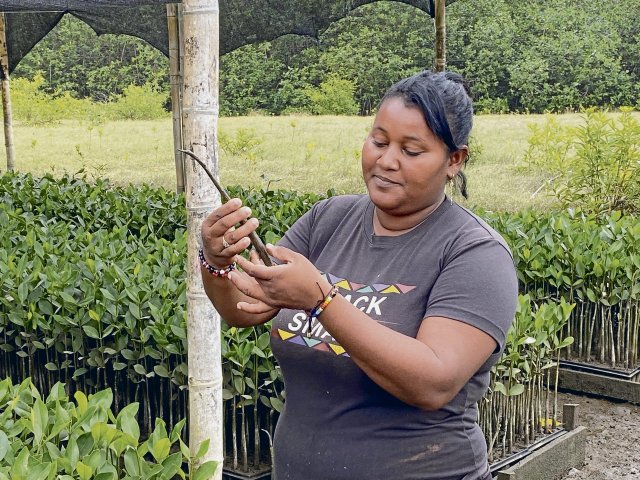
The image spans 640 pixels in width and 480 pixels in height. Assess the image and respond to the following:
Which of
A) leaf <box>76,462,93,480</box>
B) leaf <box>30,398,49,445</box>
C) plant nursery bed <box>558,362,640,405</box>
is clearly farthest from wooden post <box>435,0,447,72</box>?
leaf <box>76,462,93,480</box>

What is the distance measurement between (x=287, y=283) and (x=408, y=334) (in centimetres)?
30

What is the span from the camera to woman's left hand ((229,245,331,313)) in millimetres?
1484

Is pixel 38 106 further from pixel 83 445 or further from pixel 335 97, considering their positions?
pixel 83 445

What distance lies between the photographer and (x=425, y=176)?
172cm

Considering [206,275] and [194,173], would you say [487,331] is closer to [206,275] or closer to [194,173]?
[206,275]

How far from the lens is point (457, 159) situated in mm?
1780

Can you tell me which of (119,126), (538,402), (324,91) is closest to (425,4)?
(538,402)

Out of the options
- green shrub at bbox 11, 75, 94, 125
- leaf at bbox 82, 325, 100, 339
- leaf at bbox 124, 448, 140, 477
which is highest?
green shrub at bbox 11, 75, 94, 125

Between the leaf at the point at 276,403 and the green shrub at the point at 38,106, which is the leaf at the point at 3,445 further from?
the green shrub at the point at 38,106

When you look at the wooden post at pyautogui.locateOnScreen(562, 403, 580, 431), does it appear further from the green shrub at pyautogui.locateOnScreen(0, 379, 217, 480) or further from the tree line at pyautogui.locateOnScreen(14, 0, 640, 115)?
the tree line at pyautogui.locateOnScreen(14, 0, 640, 115)

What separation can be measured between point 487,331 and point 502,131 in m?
17.5

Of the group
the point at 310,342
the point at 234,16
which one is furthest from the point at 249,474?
the point at 234,16

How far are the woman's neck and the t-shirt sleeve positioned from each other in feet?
0.43

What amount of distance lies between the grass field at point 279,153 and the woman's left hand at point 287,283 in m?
12.1
